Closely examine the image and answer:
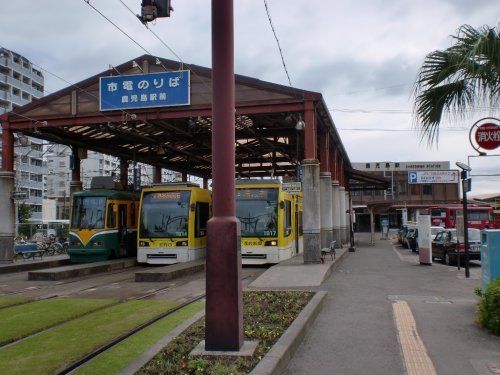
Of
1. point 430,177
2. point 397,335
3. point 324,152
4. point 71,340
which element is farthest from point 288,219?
point 430,177

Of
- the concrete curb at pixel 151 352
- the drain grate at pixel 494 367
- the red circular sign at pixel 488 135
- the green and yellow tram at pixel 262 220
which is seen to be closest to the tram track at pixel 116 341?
the concrete curb at pixel 151 352

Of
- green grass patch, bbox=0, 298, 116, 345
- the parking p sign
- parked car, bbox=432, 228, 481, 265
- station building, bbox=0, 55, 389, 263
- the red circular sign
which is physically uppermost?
the parking p sign

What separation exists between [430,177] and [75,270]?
193 ft

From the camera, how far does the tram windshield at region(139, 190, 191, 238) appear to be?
67.2ft

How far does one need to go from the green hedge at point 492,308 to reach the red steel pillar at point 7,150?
2086cm

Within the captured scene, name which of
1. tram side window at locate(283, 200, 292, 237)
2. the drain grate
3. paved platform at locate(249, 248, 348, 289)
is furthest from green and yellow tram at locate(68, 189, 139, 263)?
the drain grate

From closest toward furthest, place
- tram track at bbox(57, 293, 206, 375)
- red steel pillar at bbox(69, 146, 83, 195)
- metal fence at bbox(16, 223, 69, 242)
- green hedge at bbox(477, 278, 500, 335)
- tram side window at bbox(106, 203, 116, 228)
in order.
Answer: tram track at bbox(57, 293, 206, 375) < green hedge at bbox(477, 278, 500, 335) < tram side window at bbox(106, 203, 116, 228) < red steel pillar at bbox(69, 146, 83, 195) < metal fence at bbox(16, 223, 69, 242)

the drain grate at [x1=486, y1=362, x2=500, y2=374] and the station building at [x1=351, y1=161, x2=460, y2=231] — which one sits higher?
the station building at [x1=351, y1=161, x2=460, y2=231]

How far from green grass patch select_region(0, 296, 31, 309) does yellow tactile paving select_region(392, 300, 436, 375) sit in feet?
26.1

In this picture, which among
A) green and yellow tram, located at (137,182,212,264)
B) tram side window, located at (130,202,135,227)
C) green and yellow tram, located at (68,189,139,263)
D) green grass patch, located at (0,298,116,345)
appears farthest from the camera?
tram side window, located at (130,202,135,227)

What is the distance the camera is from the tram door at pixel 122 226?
76.2 ft

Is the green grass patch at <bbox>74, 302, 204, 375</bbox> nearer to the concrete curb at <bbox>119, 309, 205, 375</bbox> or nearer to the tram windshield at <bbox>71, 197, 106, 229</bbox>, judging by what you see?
the concrete curb at <bbox>119, 309, 205, 375</bbox>

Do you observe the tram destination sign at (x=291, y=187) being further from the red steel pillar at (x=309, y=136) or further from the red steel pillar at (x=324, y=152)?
the red steel pillar at (x=324, y=152)

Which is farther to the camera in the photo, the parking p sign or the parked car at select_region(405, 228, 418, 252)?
the parking p sign
